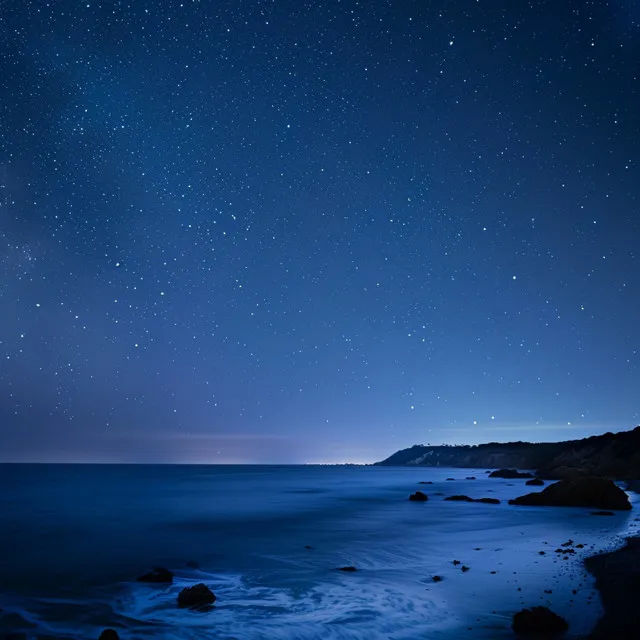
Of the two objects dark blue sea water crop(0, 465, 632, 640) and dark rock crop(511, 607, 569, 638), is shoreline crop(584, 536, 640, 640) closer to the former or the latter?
dark blue sea water crop(0, 465, 632, 640)

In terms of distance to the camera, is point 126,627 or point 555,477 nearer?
point 126,627

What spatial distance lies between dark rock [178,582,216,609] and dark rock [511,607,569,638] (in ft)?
23.5

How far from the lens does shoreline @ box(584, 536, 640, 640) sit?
7.96 metres

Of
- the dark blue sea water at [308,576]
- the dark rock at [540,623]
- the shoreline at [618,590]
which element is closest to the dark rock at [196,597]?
the dark blue sea water at [308,576]

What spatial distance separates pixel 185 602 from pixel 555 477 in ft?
253

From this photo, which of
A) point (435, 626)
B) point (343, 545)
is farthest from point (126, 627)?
point (343, 545)

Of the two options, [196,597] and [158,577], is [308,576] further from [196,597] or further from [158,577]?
[158,577]

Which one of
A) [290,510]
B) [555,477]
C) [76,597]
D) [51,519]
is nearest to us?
[76,597]

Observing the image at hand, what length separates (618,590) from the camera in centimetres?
1038

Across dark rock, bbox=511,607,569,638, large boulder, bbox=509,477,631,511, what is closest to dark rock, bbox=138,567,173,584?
dark rock, bbox=511,607,569,638

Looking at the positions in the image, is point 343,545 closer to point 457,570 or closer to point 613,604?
point 457,570

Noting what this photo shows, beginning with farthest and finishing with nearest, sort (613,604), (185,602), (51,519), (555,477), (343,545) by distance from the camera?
(555,477)
(51,519)
(343,545)
(185,602)
(613,604)

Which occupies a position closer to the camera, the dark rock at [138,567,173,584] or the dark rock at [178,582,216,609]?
the dark rock at [178,582,216,609]

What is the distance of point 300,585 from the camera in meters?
13.8
